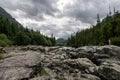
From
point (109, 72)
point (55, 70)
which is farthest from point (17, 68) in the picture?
point (109, 72)

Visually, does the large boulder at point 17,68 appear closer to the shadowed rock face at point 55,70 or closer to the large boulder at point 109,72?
the shadowed rock face at point 55,70

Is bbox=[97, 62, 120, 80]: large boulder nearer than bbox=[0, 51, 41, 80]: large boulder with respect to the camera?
No

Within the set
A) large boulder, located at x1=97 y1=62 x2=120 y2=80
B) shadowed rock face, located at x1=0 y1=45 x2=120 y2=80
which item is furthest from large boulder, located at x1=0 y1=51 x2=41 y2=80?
large boulder, located at x1=97 y1=62 x2=120 y2=80

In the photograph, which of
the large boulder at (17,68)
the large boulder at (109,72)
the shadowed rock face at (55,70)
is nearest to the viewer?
the large boulder at (17,68)

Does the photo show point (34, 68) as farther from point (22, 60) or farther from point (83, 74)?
point (83, 74)

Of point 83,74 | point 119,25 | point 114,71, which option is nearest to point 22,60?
point 83,74

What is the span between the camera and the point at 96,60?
74.8 feet

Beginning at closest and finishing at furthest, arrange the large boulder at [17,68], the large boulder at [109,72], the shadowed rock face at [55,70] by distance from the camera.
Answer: the large boulder at [17,68] → the shadowed rock face at [55,70] → the large boulder at [109,72]

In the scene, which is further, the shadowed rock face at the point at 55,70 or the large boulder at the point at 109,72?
the large boulder at the point at 109,72

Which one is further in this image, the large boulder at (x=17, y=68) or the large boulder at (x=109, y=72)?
the large boulder at (x=109, y=72)

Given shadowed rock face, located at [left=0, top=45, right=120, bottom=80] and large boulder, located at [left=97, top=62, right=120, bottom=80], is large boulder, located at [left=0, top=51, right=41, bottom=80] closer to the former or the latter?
shadowed rock face, located at [left=0, top=45, right=120, bottom=80]

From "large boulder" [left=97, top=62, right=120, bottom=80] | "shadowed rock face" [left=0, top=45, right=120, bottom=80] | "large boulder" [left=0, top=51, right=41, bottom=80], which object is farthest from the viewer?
"large boulder" [left=97, top=62, right=120, bottom=80]

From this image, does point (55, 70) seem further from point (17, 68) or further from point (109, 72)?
point (109, 72)

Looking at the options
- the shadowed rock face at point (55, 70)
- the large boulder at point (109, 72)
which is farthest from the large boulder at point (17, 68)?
the large boulder at point (109, 72)
